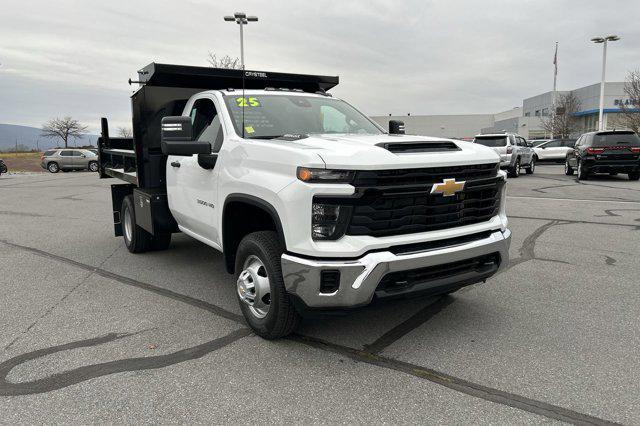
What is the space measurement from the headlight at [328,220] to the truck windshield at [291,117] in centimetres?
133

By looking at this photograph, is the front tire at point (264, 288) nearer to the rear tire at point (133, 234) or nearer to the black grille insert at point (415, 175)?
the black grille insert at point (415, 175)

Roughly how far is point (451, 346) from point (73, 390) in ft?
8.59

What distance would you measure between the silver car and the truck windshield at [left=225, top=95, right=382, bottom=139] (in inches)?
1261

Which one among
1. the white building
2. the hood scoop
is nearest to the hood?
the hood scoop

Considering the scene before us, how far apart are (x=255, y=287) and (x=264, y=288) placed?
0.30 ft

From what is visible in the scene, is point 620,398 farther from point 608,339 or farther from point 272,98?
point 272,98

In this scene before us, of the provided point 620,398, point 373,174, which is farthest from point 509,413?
point 373,174

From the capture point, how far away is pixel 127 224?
702cm

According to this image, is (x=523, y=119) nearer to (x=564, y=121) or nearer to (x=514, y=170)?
(x=564, y=121)

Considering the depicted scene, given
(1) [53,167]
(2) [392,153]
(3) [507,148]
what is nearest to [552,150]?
(3) [507,148]

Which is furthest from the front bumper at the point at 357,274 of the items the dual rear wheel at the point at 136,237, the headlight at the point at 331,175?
the dual rear wheel at the point at 136,237

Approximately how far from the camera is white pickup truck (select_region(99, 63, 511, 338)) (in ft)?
10.2

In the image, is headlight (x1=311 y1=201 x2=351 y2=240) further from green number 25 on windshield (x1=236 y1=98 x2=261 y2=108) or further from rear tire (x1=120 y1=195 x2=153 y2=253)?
rear tire (x1=120 y1=195 x2=153 y2=253)

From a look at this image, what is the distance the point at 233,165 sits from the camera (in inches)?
157
